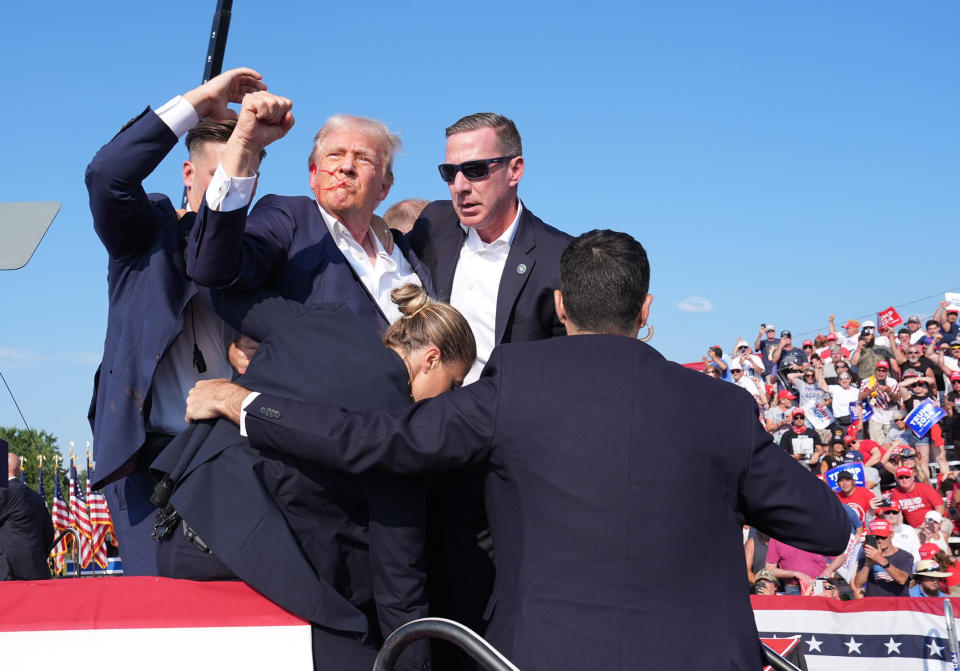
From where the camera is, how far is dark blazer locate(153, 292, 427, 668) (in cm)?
256

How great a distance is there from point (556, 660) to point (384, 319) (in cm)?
162

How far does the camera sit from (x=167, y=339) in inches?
126

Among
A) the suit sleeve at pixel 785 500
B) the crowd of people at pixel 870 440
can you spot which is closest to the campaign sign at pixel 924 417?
the crowd of people at pixel 870 440

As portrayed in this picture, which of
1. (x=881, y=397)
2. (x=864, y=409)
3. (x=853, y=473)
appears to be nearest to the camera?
(x=853, y=473)

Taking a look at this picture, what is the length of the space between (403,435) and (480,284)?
1713mm

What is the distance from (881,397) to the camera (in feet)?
48.6

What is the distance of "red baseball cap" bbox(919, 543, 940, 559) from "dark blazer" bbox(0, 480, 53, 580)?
913 cm

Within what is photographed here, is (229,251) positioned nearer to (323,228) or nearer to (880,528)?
(323,228)

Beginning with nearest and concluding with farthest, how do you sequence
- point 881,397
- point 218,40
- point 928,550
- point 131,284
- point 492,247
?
1. point 131,284
2. point 492,247
3. point 218,40
4. point 928,550
5. point 881,397

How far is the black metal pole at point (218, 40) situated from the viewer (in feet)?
16.5

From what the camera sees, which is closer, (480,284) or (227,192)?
(227,192)

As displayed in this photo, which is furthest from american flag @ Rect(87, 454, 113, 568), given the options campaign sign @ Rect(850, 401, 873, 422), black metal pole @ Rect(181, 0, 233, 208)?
black metal pole @ Rect(181, 0, 233, 208)

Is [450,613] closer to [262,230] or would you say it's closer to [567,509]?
[567,509]

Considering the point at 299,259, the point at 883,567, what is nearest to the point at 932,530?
the point at 883,567
